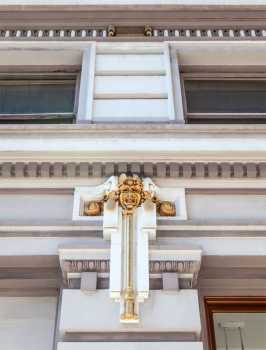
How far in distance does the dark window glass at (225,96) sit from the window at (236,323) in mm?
3093

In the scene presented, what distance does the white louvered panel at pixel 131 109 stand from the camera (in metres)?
6.45

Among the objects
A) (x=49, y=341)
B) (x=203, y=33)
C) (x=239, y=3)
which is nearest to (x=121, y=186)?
(x=49, y=341)

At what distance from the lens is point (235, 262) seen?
505 cm

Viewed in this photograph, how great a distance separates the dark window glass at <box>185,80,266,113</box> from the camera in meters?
7.30

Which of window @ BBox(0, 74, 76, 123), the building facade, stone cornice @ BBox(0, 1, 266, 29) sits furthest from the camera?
stone cornice @ BBox(0, 1, 266, 29)

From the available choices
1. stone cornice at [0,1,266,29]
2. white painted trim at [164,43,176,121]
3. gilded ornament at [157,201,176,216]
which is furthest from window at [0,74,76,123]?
gilded ornament at [157,201,176,216]

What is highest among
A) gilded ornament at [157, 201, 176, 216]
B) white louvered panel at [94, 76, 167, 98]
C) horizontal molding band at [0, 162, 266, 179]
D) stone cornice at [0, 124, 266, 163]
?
white louvered panel at [94, 76, 167, 98]

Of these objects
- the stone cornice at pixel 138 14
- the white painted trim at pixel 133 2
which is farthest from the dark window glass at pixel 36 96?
the white painted trim at pixel 133 2

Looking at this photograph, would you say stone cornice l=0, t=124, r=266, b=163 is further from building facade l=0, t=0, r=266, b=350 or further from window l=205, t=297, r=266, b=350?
window l=205, t=297, r=266, b=350

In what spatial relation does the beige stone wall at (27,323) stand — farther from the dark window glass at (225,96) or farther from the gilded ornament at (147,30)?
the gilded ornament at (147,30)

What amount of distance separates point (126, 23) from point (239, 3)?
1917 millimetres

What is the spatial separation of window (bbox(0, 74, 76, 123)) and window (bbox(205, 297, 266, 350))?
Answer: 3317mm

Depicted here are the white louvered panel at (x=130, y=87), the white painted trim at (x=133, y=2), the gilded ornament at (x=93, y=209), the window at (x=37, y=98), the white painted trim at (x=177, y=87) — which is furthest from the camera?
the white painted trim at (x=133, y=2)

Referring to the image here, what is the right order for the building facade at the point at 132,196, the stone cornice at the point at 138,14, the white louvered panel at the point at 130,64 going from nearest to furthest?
the building facade at the point at 132,196 → the white louvered panel at the point at 130,64 → the stone cornice at the point at 138,14
